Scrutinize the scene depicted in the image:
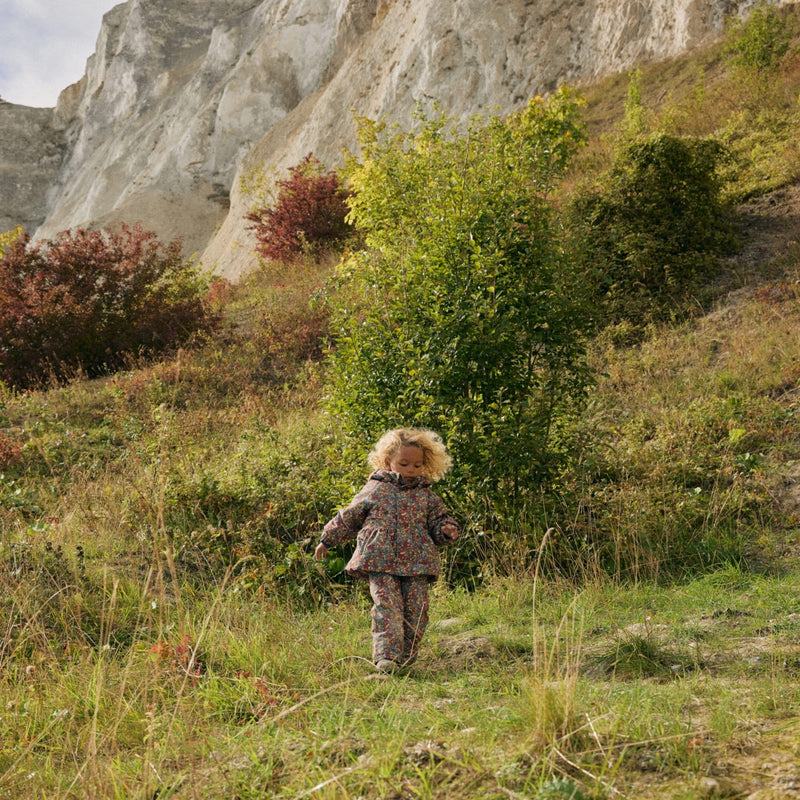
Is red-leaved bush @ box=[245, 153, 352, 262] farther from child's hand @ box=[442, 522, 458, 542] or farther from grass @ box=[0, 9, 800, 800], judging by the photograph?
child's hand @ box=[442, 522, 458, 542]

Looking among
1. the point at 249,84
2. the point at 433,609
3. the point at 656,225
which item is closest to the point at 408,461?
the point at 433,609

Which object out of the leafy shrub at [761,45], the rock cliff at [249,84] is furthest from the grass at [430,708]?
the leafy shrub at [761,45]

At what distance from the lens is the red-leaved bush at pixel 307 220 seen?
765 inches

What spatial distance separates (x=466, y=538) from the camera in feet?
18.0

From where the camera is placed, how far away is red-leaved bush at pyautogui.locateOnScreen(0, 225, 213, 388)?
40.9ft

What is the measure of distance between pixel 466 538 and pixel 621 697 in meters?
2.81

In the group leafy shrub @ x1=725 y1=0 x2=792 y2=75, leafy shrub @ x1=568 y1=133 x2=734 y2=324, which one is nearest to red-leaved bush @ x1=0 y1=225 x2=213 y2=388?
leafy shrub @ x1=568 y1=133 x2=734 y2=324

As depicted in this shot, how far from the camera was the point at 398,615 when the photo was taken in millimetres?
3797

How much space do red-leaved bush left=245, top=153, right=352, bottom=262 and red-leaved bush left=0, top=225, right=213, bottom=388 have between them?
5.56m

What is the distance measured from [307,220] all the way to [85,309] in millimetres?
8115

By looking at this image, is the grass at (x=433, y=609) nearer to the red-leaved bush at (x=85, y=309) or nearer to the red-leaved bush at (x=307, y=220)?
the red-leaved bush at (x=85, y=309)

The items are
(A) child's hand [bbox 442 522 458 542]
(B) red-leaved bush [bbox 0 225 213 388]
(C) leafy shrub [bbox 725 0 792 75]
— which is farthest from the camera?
(C) leafy shrub [bbox 725 0 792 75]

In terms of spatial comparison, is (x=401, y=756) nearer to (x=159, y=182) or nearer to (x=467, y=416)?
(x=467, y=416)

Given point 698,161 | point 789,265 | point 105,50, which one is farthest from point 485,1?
point 105,50
